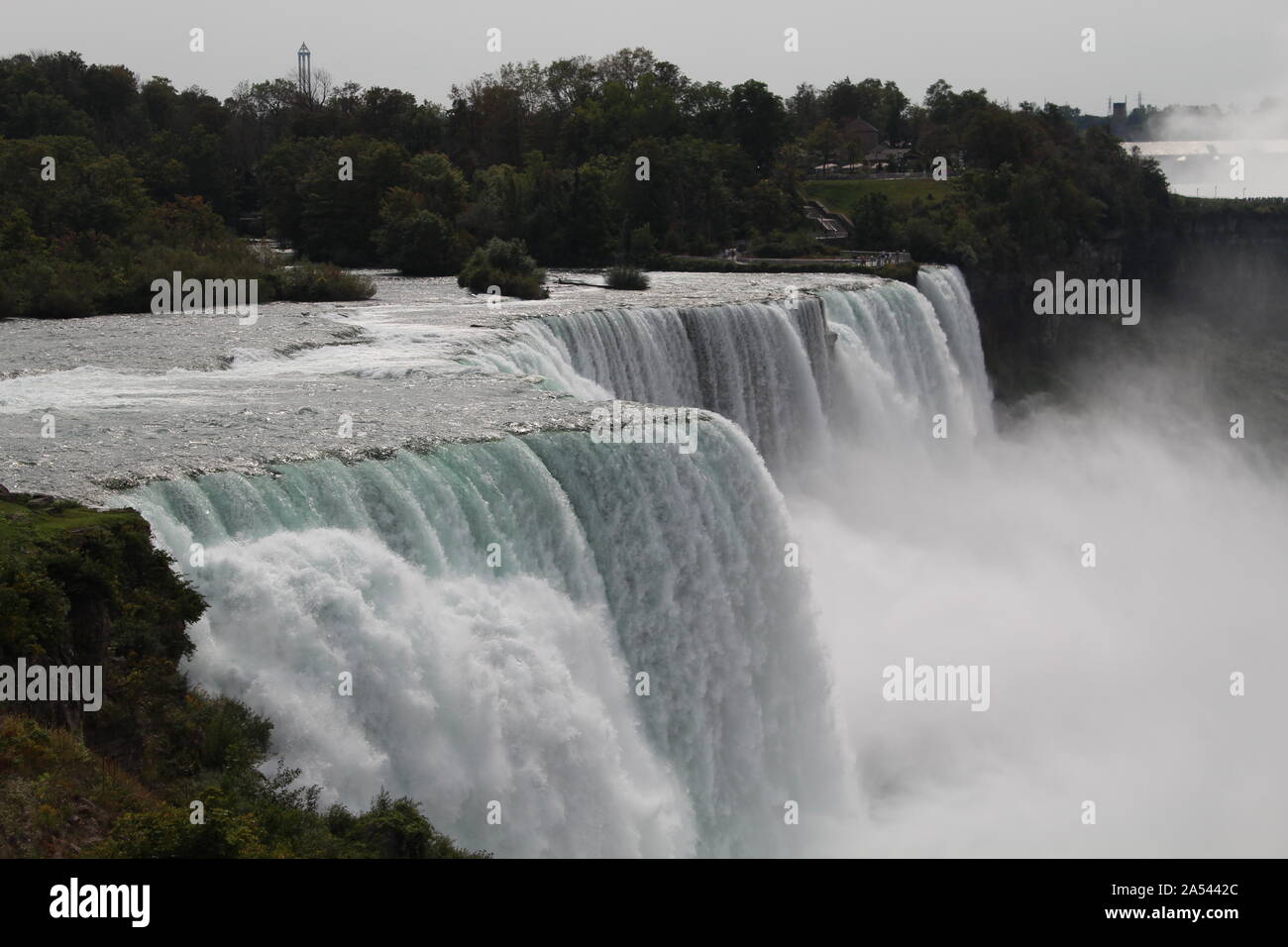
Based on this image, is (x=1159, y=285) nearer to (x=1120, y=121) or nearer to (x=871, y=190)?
(x=871, y=190)

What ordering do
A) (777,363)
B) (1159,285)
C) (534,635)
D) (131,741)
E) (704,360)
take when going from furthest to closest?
(1159,285) < (777,363) < (704,360) < (534,635) < (131,741)

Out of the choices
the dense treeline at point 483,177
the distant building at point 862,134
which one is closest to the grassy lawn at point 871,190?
the dense treeline at point 483,177

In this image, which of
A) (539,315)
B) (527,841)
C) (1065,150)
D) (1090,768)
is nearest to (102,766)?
(527,841)

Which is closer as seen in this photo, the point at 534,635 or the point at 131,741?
the point at 131,741

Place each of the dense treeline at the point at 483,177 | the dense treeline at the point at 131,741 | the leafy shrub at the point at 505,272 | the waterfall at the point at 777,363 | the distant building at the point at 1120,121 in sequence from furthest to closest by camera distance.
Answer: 1. the distant building at the point at 1120,121
2. the dense treeline at the point at 483,177
3. the leafy shrub at the point at 505,272
4. the waterfall at the point at 777,363
5. the dense treeline at the point at 131,741

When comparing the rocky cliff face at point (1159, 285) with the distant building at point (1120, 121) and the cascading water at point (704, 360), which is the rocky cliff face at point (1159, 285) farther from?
the distant building at point (1120, 121)

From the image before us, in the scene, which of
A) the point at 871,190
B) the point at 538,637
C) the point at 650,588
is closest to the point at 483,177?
the point at 871,190

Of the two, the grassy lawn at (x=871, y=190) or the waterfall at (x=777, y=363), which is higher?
the grassy lawn at (x=871, y=190)
